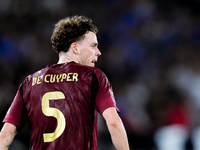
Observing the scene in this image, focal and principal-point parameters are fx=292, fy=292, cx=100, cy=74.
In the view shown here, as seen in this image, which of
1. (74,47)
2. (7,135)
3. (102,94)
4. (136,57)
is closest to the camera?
(102,94)

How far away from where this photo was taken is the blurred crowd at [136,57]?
5.20m

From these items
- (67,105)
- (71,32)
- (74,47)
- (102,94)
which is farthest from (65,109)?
(71,32)

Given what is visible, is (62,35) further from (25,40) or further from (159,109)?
(25,40)

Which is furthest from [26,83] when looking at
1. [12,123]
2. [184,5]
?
[184,5]

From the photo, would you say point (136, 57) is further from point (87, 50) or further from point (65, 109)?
point (65, 109)

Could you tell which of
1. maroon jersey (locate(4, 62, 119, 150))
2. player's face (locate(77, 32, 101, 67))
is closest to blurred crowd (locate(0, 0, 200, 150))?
player's face (locate(77, 32, 101, 67))

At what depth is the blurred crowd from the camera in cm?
520

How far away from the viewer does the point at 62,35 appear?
7.94 ft

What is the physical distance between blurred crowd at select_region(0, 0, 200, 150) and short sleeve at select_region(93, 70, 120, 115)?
3.21 metres

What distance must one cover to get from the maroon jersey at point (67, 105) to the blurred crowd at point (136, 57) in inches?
123

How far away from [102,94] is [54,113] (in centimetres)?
37

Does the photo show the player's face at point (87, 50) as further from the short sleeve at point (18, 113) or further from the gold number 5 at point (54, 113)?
the short sleeve at point (18, 113)

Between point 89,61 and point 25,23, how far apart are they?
4516 mm

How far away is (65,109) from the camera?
2059 millimetres
